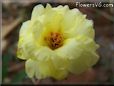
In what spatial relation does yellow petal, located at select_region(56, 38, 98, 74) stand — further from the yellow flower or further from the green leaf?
the green leaf

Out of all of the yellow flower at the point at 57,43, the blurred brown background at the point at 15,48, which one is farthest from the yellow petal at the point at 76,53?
the blurred brown background at the point at 15,48

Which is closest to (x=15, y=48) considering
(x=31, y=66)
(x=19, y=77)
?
(x=19, y=77)

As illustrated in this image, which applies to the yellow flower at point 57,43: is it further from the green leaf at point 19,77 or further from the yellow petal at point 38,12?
the green leaf at point 19,77

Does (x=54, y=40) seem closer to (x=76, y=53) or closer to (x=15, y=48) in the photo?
(x=76, y=53)

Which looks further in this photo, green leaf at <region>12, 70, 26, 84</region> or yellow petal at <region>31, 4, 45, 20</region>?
green leaf at <region>12, 70, 26, 84</region>

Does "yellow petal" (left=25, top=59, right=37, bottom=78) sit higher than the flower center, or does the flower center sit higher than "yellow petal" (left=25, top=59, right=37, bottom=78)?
the flower center

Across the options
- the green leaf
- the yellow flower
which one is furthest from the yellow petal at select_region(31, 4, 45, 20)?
the green leaf

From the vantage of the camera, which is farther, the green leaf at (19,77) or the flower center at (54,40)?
the green leaf at (19,77)

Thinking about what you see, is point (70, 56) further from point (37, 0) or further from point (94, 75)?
point (94, 75)
